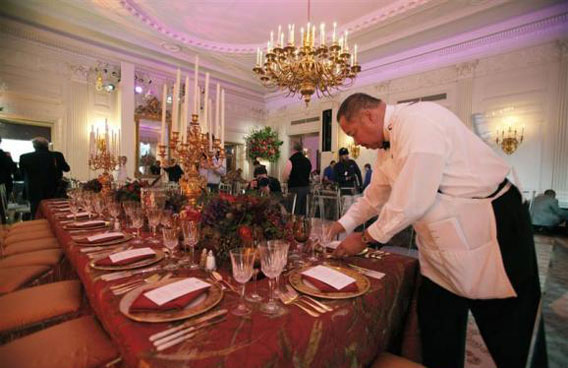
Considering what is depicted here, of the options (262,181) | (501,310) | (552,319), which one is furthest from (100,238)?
(552,319)

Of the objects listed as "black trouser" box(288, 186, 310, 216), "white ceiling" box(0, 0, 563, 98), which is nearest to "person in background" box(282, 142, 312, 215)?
"black trouser" box(288, 186, 310, 216)

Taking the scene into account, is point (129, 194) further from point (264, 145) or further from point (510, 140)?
point (264, 145)

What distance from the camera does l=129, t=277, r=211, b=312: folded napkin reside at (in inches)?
→ 30.4

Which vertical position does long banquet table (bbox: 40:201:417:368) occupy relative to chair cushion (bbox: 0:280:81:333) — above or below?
above

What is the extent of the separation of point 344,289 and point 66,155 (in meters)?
7.21

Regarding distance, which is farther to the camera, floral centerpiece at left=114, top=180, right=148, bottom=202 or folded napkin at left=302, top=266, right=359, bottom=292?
floral centerpiece at left=114, top=180, right=148, bottom=202

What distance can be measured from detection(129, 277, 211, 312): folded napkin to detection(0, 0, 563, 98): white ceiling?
17.4 feet

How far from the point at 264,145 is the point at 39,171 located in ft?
20.6

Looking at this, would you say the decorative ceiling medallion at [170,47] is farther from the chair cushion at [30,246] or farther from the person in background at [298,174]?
the chair cushion at [30,246]

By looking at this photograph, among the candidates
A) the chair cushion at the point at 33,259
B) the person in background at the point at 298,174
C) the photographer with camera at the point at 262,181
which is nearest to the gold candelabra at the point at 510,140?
the person in background at the point at 298,174

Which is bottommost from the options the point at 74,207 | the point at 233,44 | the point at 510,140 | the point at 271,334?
the point at 271,334

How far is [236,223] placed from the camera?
1.16 meters

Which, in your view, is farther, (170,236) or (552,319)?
(552,319)

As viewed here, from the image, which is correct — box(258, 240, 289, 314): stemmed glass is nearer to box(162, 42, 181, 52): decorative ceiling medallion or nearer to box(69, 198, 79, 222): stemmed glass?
box(69, 198, 79, 222): stemmed glass
